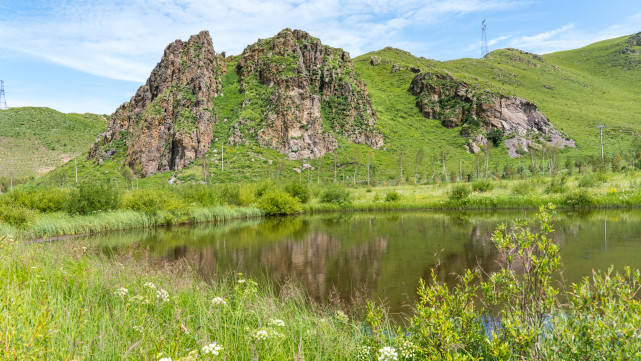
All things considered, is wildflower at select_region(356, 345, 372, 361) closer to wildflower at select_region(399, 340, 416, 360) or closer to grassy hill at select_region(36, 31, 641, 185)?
wildflower at select_region(399, 340, 416, 360)

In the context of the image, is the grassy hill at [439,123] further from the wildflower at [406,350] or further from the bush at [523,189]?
the wildflower at [406,350]

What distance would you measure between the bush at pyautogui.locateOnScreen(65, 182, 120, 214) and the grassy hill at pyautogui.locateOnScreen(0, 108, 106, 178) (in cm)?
7992

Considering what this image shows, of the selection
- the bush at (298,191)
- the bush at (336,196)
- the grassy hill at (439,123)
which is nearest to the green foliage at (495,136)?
the grassy hill at (439,123)

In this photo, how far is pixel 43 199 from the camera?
29750 millimetres

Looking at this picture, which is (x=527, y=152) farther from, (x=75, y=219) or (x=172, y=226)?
(x=75, y=219)

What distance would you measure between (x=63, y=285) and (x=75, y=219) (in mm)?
24291

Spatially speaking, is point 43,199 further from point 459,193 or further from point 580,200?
point 580,200

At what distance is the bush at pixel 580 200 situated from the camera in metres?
35.3

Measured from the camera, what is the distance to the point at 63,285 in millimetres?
6695

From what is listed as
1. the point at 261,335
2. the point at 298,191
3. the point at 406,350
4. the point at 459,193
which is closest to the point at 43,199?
the point at 298,191

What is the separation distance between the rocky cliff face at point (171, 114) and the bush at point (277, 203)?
137ft

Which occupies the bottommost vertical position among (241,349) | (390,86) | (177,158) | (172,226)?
(172,226)

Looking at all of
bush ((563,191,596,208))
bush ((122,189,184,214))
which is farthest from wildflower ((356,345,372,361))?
bush ((563,191,596,208))

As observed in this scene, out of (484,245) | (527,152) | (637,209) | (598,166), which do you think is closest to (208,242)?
(484,245)
